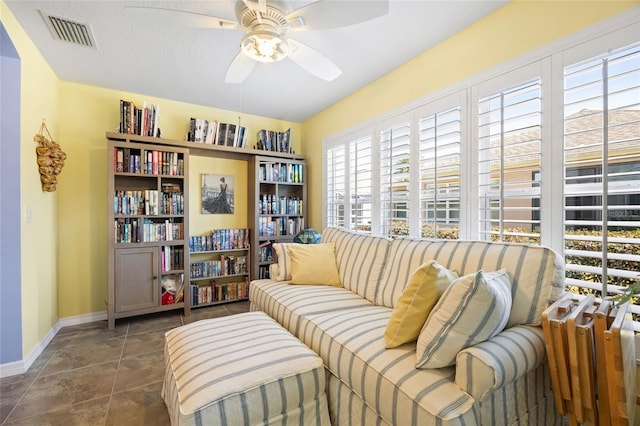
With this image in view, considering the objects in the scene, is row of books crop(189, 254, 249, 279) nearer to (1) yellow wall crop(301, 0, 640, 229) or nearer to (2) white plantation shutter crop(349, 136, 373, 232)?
(2) white plantation shutter crop(349, 136, 373, 232)

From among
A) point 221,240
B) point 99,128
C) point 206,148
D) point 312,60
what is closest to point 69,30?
point 99,128

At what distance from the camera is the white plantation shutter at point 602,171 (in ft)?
4.51

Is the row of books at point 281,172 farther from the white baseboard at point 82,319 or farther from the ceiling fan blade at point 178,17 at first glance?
the white baseboard at point 82,319

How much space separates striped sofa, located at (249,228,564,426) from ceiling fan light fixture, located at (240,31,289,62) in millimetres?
1533

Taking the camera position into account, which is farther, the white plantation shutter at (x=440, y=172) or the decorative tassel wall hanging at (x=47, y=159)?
the decorative tassel wall hanging at (x=47, y=159)

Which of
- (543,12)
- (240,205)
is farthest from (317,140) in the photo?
(543,12)

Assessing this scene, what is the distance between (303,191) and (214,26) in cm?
249

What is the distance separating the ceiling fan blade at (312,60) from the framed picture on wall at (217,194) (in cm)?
222

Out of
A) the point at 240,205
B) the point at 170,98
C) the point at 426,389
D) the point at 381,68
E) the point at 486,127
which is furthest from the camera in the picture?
the point at 240,205

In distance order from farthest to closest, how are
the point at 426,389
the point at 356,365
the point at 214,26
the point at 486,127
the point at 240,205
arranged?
the point at 240,205, the point at 486,127, the point at 214,26, the point at 356,365, the point at 426,389

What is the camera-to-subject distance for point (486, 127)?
2002 millimetres

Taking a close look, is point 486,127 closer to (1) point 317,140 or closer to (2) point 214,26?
(2) point 214,26

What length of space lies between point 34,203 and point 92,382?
4.96 feet

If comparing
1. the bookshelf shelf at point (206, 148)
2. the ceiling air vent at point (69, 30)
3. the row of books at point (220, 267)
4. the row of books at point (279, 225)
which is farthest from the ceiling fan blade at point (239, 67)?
the row of books at point (220, 267)
